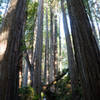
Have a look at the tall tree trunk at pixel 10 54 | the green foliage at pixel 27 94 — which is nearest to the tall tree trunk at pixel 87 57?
the tall tree trunk at pixel 10 54

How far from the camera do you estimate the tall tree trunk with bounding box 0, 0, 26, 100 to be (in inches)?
109

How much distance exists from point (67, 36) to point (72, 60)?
1.63 metres

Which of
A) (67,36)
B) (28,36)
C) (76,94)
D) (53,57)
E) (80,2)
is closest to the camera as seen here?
(80,2)

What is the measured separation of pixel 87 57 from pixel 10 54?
1832 millimetres

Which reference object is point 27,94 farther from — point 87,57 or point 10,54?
point 87,57

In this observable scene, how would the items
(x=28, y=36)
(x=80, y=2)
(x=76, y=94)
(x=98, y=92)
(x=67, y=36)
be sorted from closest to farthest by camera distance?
(x=98, y=92), (x=80, y=2), (x=76, y=94), (x=28, y=36), (x=67, y=36)

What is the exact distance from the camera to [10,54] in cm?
302

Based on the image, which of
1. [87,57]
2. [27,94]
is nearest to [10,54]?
[87,57]

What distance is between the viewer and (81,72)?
2693 millimetres

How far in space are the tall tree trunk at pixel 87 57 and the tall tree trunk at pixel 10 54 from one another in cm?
163

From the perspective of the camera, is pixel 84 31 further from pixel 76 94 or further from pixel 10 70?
pixel 76 94

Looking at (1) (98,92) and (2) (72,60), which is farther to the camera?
(2) (72,60)

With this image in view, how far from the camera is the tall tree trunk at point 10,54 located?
9.07 ft

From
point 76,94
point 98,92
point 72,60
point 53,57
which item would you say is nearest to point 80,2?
point 98,92
